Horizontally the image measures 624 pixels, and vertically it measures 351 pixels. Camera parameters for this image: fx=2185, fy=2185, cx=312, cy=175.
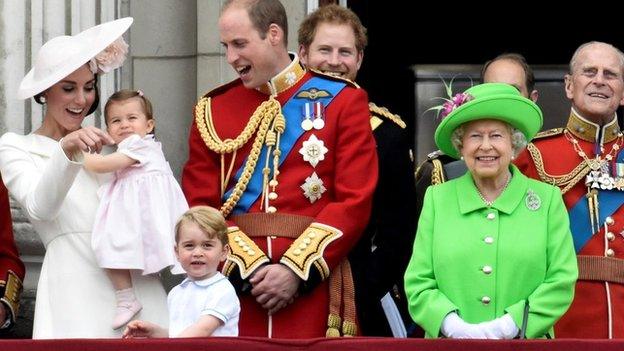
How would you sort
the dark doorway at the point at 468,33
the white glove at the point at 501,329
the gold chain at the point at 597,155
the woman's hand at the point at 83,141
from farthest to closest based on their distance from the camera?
the dark doorway at the point at 468,33 < the gold chain at the point at 597,155 < the woman's hand at the point at 83,141 < the white glove at the point at 501,329

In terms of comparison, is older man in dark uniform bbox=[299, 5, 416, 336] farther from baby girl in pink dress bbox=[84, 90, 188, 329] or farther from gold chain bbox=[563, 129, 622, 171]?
baby girl in pink dress bbox=[84, 90, 188, 329]

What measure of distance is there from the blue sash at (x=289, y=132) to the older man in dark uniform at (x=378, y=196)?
0.28 meters

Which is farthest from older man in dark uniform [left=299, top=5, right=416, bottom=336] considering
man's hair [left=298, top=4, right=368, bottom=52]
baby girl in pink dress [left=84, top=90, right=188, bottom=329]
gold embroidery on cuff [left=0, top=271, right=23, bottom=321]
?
gold embroidery on cuff [left=0, top=271, right=23, bottom=321]

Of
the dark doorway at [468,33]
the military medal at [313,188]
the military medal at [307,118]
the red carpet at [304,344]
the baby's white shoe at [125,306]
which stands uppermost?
the dark doorway at [468,33]

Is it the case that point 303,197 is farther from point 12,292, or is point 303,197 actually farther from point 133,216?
point 12,292

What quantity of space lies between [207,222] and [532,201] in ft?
3.76

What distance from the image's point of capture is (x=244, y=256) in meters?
7.59

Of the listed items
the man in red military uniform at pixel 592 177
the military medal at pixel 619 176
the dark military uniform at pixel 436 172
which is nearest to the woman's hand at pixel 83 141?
the dark military uniform at pixel 436 172

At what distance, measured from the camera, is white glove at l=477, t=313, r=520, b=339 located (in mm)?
7156

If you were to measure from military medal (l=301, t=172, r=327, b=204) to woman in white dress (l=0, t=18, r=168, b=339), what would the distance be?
0.62 meters

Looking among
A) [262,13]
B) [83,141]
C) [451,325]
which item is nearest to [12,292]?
[83,141]

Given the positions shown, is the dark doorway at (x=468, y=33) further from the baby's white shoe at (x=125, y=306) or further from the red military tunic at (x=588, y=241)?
the baby's white shoe at (x=125, y=306)

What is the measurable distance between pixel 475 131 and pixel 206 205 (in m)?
1.00

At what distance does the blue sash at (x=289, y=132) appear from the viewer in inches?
306
